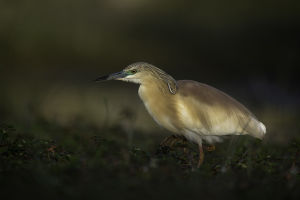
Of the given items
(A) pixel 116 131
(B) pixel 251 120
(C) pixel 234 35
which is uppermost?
(C) pixel 234 35

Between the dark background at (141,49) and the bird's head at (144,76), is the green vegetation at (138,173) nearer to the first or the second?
the bird's head at (144,76)

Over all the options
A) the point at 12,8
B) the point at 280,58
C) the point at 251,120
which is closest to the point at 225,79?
the point at 280,58

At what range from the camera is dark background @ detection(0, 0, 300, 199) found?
8.84 m

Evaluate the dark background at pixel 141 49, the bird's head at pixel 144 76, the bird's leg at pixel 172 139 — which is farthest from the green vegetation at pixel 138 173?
the dark background at pixel 141 49

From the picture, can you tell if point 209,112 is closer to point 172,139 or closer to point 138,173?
point 172,139

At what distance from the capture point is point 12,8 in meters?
11.4

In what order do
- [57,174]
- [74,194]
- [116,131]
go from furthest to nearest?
[116,131]
[57,174]
[74,194]

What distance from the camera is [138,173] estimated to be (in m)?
3.41

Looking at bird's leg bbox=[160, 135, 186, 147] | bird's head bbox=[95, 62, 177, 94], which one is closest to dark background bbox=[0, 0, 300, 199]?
bird's leg bbox=[160, 135, 186, 147]

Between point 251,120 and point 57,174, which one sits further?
point 251,120

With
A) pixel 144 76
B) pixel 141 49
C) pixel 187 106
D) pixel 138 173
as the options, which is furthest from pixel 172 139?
pixel 141 49

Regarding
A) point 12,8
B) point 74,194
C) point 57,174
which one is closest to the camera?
point 74,194

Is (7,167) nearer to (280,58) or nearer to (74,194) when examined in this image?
(74,194)

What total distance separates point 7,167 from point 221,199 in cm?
144
